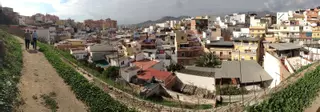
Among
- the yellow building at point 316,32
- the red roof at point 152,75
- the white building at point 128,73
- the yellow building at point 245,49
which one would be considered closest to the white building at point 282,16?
the yellow building at point 316,32

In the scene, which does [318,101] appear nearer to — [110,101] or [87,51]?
[110,101]

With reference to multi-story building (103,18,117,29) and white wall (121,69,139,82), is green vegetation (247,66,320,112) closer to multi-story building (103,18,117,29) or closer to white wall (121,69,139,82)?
white wall (121,69,139,82)

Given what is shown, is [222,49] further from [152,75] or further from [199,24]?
[199,24]

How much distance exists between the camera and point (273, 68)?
19.5 meters

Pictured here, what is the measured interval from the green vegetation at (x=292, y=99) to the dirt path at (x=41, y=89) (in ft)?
23.2

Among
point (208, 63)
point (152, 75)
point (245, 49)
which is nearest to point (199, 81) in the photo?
point (152, 75)

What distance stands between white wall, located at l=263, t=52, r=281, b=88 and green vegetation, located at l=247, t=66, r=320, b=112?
757 centimetres

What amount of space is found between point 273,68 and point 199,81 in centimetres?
630

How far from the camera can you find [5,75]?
902 centimetres

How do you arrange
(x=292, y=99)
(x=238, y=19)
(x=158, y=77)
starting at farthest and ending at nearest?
(x=238, y=19)
(x=158, y=77)
(x=292, y=99)

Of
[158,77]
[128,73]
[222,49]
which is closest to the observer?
[128,73]

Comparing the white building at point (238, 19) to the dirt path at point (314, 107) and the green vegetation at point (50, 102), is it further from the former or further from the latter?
the green vegetation at point (50, 102)

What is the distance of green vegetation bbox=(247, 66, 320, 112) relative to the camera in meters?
9.12

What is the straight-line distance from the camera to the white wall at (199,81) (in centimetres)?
2137
